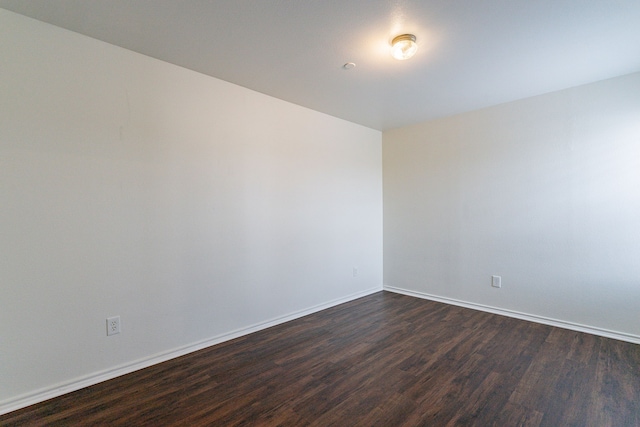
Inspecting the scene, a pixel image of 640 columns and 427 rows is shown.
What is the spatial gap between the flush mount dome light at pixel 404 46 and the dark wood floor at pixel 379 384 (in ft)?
7.77

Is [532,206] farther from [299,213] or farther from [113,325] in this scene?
[113,325]

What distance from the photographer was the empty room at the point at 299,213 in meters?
1.80

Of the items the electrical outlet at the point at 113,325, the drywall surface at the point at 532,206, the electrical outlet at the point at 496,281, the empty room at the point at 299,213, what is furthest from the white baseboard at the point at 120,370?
the electrical outlet at the point at 496,281

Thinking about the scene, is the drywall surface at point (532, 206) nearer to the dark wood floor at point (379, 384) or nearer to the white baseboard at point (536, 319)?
the white baseboard at point (536, 319)

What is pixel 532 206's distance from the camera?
3199 millimetres

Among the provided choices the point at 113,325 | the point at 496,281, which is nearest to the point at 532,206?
the point at 496,281

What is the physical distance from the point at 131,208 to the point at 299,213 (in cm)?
166

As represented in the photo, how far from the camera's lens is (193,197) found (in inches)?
99.6

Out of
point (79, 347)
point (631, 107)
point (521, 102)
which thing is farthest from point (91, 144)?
point (631, 107)

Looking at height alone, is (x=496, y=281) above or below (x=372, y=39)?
below

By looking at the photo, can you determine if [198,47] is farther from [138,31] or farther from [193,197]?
[193,197]

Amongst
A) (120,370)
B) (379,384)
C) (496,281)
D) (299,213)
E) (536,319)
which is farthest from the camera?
(496,281)

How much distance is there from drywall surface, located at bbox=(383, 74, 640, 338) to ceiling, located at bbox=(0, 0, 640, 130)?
1.41 ft

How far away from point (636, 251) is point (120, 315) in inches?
175
